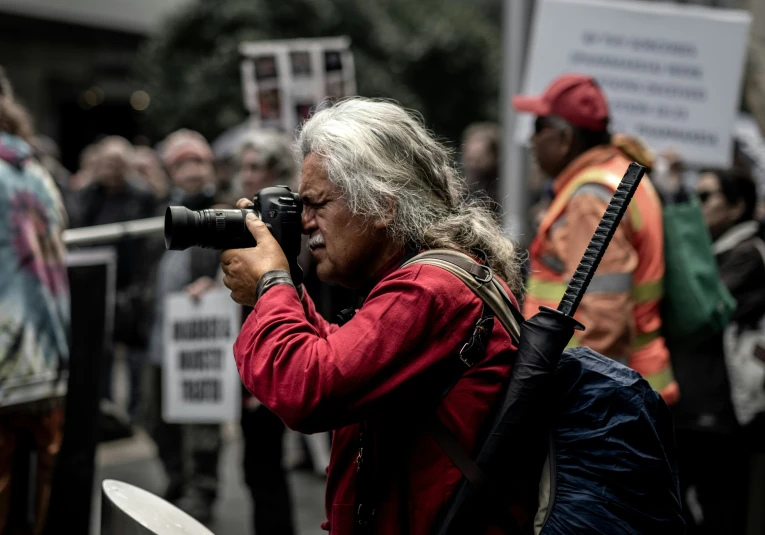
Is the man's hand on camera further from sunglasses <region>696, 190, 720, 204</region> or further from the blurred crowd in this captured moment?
sunglasses <region>696, 190, 720, 204</region>

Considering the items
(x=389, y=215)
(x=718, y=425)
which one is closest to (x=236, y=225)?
(x=389, y=215)

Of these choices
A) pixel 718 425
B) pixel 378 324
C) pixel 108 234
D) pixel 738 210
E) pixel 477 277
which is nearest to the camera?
pixel 378 324

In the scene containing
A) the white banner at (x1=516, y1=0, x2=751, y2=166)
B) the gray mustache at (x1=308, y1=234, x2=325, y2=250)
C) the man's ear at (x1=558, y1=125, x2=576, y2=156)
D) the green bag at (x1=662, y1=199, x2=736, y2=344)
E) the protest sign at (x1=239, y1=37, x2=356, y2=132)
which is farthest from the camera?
the protest sign at (x1=239, y1=37, x2=356, y2=132)

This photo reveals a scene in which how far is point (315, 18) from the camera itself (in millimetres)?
16484

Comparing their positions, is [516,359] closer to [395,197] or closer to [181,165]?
[395,197]

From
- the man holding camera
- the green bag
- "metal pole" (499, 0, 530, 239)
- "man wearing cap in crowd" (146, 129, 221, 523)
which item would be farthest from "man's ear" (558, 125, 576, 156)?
"metal pole" (499, 0, 530, 239)

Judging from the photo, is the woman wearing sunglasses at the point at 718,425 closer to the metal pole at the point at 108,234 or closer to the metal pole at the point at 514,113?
the metal pole at the point at 514,113

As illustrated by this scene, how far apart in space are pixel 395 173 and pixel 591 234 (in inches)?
60.6

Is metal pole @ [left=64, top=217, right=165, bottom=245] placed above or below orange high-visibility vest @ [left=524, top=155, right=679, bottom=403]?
below

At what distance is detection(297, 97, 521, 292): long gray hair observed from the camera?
2127 mm

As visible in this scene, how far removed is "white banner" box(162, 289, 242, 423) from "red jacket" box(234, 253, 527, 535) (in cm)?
320

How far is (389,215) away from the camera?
2145mm

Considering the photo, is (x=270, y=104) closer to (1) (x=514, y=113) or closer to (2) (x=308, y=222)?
(1) (x=514, y=113)

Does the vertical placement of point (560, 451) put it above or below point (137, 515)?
above
